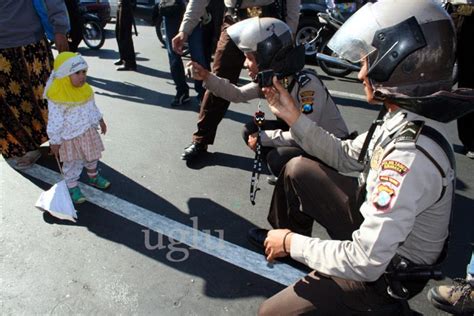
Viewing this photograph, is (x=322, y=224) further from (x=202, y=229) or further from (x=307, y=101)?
(x=202, y=229)


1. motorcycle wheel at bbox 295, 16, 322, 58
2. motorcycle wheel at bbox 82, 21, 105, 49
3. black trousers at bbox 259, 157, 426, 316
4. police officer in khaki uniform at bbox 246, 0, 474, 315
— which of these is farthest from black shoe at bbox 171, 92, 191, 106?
motorcycle wheel at bbox 82, 21, 105, 49

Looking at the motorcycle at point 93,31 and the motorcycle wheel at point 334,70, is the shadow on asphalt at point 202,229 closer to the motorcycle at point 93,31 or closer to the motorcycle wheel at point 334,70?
the motorcycle wheel at point 334,70

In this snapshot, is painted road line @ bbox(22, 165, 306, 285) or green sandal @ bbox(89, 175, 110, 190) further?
green sandal @ bbox(89, 175, 110, 190)

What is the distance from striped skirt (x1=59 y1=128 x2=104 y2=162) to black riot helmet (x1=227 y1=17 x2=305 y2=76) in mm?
1422

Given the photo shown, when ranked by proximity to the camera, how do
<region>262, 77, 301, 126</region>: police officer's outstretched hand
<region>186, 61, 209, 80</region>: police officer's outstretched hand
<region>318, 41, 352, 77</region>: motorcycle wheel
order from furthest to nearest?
<region>318, 41, 352, 77</region>: motorcycle wheel < <region>186, 61, 209, 80</region>: police officer's outstretched hand < <region>262, 77, 301, 126</region>: police officer's outstretched hand

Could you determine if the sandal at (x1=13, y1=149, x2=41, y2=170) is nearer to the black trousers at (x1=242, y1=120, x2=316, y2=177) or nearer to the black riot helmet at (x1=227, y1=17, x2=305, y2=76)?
the black trousers at (x1=242, y1=120, x2=316, y2=177)

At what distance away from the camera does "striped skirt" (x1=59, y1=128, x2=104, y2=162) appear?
2939mm

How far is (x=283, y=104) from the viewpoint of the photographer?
1865 millimetres

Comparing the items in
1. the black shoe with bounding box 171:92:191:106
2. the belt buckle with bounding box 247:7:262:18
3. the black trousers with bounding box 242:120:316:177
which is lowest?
the black shoe with bounding box 171:92:191:106

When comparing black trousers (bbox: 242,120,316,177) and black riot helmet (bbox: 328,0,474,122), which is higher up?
black riot helmet (bbox: 328,0,474,122)

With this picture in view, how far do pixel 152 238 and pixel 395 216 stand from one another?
1834mm

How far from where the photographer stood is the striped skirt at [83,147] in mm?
2939

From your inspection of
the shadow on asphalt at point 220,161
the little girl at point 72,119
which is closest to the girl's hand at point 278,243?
the little girl at point 72,119

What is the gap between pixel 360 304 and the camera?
155 cm
